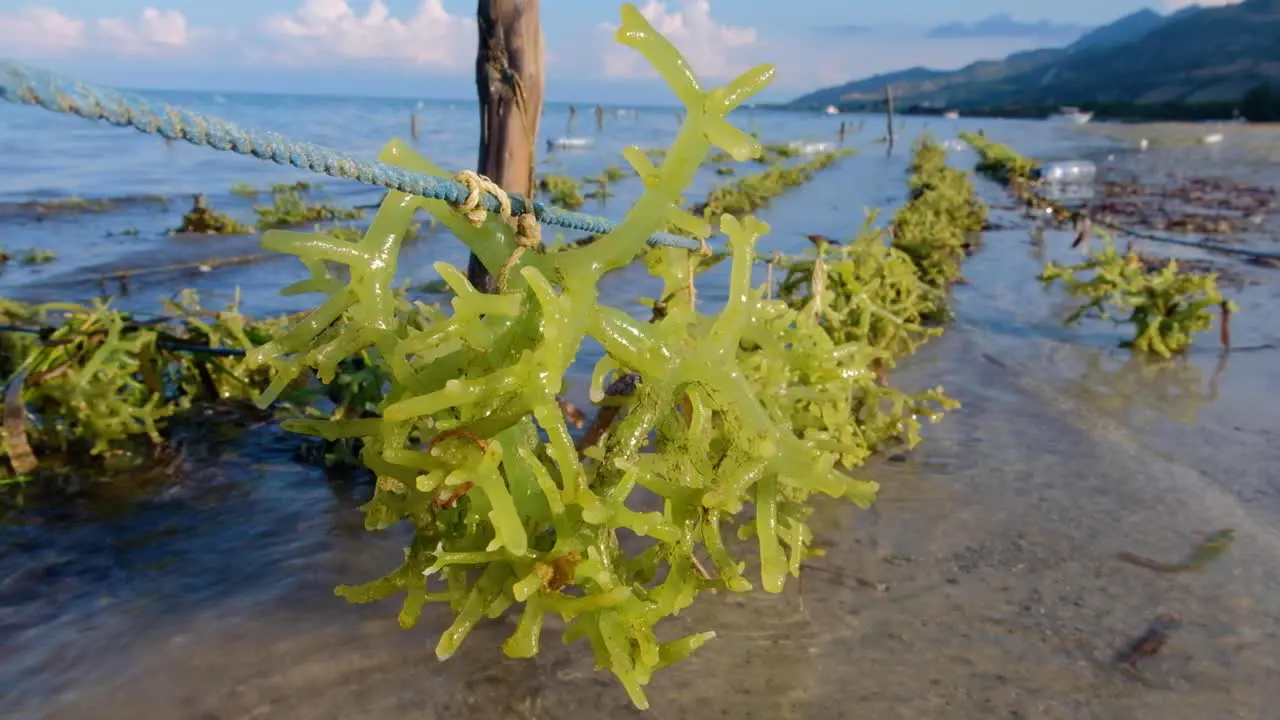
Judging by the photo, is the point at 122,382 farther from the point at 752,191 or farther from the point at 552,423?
the point at 752,191

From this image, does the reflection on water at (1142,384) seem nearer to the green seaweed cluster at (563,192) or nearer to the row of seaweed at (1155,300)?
the row of seaweed at (1155,300)

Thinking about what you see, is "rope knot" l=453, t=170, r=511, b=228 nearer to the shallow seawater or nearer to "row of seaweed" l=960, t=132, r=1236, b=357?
the shallow seawater

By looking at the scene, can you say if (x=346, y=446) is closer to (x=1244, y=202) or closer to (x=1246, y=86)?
(x=1244, y=202)

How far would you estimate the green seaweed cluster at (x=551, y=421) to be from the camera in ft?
4.63

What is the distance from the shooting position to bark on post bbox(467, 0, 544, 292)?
9.19 ft

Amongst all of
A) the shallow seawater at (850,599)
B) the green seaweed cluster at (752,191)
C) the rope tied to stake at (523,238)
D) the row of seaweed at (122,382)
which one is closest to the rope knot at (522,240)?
the rope tied to stake at (523,238)

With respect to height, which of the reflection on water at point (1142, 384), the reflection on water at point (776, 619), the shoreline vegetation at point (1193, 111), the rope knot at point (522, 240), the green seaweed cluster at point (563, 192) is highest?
the shoreline vegetation at point (1193, 111)

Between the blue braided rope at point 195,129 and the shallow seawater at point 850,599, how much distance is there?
1510mm

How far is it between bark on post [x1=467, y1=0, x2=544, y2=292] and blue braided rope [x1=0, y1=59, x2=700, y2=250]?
118cm

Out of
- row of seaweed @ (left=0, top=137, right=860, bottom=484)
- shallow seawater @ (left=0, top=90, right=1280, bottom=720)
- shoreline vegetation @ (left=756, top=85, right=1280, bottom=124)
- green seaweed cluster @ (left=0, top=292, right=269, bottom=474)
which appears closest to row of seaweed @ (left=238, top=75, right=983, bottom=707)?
shallow seawater @ (left=0, top=90, right=1280, bottom=720)

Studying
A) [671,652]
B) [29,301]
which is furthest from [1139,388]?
[29,301]

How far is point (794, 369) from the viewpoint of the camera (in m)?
2.93

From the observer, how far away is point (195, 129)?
4.18 feet

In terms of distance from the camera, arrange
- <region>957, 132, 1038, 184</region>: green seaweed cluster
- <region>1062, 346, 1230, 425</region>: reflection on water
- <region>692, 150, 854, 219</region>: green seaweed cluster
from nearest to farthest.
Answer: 1. <region>1062, 346, 1230, 425</region>: reflection on water
2. <region>692, 150, 854, 219</region>: green seaweed cluster
3. <region>957, 132, 1038, 184</region>: green seaweed cluster
